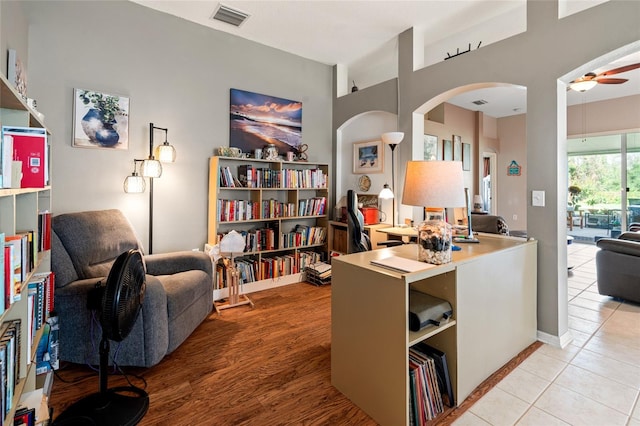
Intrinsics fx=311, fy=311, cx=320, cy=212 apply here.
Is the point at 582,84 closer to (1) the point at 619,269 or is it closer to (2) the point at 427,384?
(1) the point at 619,269

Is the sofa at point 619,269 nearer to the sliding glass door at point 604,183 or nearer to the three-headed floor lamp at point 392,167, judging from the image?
the three-headed floor lamp at point 392,167

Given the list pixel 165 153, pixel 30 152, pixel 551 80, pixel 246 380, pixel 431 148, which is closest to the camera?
pixel 30 152

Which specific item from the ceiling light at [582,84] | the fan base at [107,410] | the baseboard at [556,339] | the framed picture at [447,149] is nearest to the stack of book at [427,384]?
the baseboard at [556,339]

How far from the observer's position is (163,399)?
6.08ft

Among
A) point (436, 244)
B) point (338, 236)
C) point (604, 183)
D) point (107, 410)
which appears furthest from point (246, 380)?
point (604, 183)

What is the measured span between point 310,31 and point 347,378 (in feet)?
11.8

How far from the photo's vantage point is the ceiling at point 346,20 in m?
3.08

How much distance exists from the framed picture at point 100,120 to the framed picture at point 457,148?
5285 millimetres

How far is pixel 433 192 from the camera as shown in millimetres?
1917

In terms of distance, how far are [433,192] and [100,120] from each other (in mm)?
3064

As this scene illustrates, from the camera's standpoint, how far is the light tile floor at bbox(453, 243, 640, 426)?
170 centimetres

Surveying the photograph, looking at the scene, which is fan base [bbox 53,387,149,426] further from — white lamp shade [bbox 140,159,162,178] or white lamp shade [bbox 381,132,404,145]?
white lamp shade [bbox 381,132,404,145]

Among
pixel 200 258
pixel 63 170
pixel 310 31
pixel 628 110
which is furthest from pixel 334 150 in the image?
pixel 628 110

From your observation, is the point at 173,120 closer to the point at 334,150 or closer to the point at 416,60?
the point at 334,150
